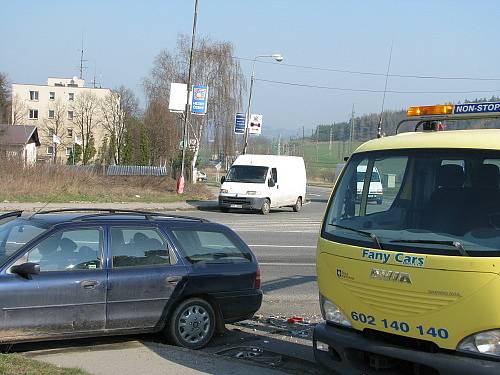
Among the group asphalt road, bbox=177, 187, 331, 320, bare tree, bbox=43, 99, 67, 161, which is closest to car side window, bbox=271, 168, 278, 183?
asphalt road, bbox=177, 187, 331, 320

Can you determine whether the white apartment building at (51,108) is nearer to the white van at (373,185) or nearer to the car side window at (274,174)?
the car side window at (274,174)

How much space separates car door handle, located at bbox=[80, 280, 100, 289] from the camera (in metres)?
6.38

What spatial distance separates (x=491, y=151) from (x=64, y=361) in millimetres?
4185

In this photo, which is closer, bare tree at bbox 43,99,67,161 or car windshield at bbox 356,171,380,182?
car windshield at bbox 356,171,380,182

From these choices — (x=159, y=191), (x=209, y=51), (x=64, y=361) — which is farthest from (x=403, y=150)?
(x=209, y=51)

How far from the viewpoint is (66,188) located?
29266mm

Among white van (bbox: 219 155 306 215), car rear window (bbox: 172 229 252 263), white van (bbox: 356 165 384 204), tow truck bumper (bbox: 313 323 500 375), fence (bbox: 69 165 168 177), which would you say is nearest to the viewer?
tow truck bumper (bbox: 313 323 500 375)

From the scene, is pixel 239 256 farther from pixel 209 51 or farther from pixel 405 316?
pixel 209 51

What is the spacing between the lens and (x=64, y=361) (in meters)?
6.00

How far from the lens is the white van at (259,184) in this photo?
88.2ft

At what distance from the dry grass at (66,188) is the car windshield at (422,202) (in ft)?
73.4

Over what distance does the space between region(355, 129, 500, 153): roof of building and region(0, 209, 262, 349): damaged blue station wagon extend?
2407 millimetres

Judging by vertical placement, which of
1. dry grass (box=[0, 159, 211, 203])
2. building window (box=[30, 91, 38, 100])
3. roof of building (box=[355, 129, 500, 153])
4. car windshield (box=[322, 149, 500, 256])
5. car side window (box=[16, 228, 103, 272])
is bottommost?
dry grass (box=[0, 159, 211, 203])

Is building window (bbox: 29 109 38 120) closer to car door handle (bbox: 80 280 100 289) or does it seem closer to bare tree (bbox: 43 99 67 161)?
bare tree (bbox: 43 99 67 161)
